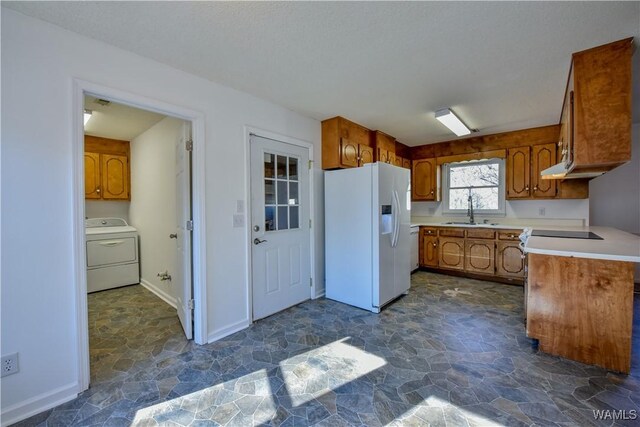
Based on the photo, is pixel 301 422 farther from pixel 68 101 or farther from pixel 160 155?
pixel 160 155

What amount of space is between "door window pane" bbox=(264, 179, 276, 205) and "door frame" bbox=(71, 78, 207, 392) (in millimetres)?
729

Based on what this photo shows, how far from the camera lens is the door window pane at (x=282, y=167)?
10.3 ft

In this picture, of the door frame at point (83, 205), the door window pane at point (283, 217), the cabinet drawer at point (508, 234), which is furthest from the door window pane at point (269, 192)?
the cabinet drawer at point (508, 234)

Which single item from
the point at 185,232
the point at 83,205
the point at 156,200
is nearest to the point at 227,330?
the point at 185,232

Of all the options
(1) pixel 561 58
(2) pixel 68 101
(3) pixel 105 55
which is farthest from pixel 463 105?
(2) pixel 68 101

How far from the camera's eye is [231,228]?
2621 mm

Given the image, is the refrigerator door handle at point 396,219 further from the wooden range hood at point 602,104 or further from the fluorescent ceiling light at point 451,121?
the wooden range hood at point 602,104

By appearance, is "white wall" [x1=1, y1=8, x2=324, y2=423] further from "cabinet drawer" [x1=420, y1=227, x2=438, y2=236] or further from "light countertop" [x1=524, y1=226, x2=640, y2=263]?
"cabinet drawer" [x1=420, y1=227, x2=438, y2=236]

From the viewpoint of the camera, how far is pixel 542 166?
3.99 metres

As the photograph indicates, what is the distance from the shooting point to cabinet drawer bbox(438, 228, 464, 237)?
4.40 metres

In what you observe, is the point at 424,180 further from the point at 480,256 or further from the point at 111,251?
the point at 111,251

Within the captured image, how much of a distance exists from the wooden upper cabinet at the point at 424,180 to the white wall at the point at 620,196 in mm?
2158

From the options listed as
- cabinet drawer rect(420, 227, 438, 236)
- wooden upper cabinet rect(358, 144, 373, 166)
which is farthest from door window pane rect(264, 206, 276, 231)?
cabinet drawer rect(420, 227, 438, 236)

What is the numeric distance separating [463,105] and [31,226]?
12.6ft
